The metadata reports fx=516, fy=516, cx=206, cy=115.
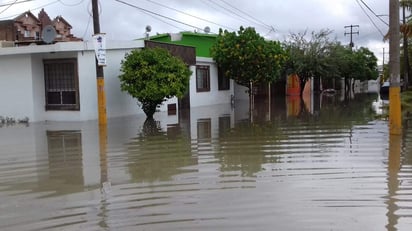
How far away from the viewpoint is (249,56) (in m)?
29.2

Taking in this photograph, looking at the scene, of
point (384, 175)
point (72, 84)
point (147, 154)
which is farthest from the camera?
point (72, 84)

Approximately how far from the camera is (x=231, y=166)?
959 cm

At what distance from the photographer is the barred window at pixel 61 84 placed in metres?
21.0

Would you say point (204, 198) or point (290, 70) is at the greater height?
point (290, 70)

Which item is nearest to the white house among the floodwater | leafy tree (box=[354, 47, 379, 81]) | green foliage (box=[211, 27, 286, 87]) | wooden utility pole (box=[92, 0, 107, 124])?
wooden utility pole (box=[92, 0, 107, 124])

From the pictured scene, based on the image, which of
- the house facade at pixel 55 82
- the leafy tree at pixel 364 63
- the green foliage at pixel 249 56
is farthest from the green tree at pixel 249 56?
the leafy tree at pixel 364 63

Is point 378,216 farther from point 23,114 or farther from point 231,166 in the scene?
point 23,114

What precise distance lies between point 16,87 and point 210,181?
1573 centimetres

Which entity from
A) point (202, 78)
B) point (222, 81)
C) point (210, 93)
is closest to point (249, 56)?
A: point (202, 78)

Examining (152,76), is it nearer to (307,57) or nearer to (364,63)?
(307,57)

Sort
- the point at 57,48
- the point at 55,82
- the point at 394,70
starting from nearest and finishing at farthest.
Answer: the point at 394,70 → the point at 57,48 → the point at 55,82

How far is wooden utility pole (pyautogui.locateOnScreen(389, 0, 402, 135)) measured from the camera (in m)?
13.5

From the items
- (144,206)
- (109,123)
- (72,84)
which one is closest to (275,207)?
(144,206)

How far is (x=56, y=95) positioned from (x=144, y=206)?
52.0 ft
